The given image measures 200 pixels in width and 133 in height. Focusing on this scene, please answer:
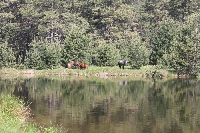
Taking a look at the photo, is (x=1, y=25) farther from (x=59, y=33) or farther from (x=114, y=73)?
(x=114, y=73)

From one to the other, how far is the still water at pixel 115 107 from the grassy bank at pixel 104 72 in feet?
43.7

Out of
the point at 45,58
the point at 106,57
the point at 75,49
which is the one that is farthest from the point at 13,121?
the point at 45,58

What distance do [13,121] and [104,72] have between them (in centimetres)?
4719

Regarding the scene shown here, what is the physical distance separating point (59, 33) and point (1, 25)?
46.9ft

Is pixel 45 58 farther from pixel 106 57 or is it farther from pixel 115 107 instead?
pixel 115 107

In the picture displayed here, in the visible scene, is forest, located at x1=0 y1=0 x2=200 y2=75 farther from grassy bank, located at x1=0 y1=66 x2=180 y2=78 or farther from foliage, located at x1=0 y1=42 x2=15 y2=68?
grassy bank, located at x1=0 y1=66 x2=180 y2=78

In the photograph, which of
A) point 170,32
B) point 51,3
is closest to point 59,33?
point 51,3

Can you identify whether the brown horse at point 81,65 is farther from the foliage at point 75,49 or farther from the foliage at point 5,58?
the foliage at point 5,58

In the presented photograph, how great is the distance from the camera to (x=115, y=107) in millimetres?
34719

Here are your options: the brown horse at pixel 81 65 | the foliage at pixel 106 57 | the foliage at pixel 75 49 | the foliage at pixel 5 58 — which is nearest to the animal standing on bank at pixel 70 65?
the brown horse at pixel 81 65

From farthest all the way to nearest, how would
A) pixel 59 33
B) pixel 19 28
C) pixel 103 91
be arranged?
pixel 59 33
pixel 19 28
pixel 103 91

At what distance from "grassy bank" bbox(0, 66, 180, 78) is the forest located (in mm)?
1891

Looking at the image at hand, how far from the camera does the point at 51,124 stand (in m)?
26.4

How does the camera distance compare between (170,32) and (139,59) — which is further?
(170,32)
